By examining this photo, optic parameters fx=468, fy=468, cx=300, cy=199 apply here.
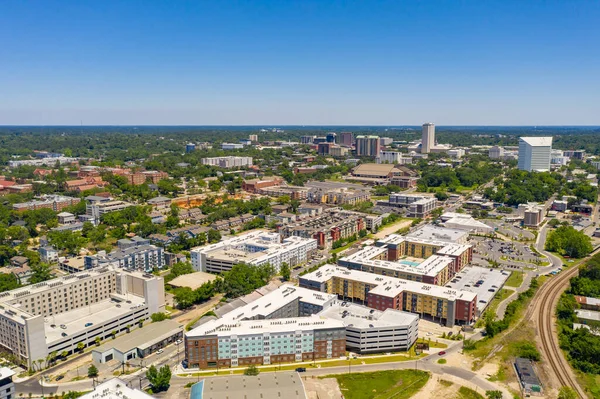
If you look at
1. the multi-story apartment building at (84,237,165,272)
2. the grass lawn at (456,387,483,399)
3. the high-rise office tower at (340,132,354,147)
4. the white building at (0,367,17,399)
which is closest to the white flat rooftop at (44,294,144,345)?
the white building at (0,367,17,399)

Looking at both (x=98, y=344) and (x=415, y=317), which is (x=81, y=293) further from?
(x=415, y=317)

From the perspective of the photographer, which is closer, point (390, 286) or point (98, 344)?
point (98, 344)

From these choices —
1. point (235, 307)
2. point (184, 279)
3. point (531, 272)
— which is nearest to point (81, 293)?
point (184, 279)

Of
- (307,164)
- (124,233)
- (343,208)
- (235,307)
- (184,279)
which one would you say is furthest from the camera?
(307,164)

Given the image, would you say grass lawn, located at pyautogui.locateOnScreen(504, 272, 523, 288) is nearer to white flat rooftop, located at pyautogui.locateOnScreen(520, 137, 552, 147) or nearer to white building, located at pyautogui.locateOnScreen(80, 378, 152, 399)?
white building, located at pyautogui.locateOnScreen(80, 378, 152, 399)

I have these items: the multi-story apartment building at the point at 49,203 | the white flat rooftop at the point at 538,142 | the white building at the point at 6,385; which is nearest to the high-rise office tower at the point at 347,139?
the white flat rooftop at the point at 538,142

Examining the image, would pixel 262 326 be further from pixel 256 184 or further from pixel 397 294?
pixel 256 184

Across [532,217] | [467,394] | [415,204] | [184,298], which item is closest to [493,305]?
[467,394]
